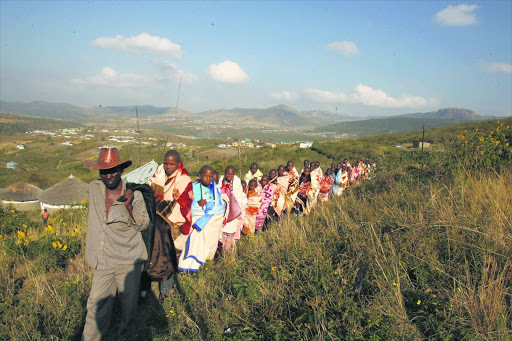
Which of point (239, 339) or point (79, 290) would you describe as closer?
point (239, 339)

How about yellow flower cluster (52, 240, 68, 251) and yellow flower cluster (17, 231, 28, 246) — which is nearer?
yellow flower cluster (52, 240, 68, 251)

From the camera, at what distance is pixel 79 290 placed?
363cm

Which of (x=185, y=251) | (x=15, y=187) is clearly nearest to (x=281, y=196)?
(x=185, y=251)

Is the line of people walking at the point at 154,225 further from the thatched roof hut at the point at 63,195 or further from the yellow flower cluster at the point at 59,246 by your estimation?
the thatched roof hut at the point at 63,195

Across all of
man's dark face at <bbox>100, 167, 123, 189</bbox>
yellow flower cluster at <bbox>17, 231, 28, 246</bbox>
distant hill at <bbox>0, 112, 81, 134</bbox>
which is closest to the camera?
man's dark face at <bbox>100, 167, 123, 189</bbox>

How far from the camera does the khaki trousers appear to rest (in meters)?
2.99

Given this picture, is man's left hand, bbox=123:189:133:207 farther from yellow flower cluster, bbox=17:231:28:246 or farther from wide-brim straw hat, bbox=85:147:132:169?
yellow flower cluster, bbox=17:231:28:246

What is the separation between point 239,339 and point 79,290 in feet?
7.37

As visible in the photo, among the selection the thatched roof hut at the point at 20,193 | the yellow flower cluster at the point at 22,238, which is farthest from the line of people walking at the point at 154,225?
the thatched roof hut at the point at 20,193

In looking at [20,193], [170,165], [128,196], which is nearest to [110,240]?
[128,196]

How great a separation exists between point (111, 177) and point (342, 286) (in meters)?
2.59

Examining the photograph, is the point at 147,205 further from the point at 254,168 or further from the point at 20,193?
the point at 20,193

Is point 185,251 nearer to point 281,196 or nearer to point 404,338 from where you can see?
point 404,338

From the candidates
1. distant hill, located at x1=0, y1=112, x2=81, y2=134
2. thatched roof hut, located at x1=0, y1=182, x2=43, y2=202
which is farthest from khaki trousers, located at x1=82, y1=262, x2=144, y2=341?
distant hill, located at x1=0, y1=112, x2=81, y2=134
